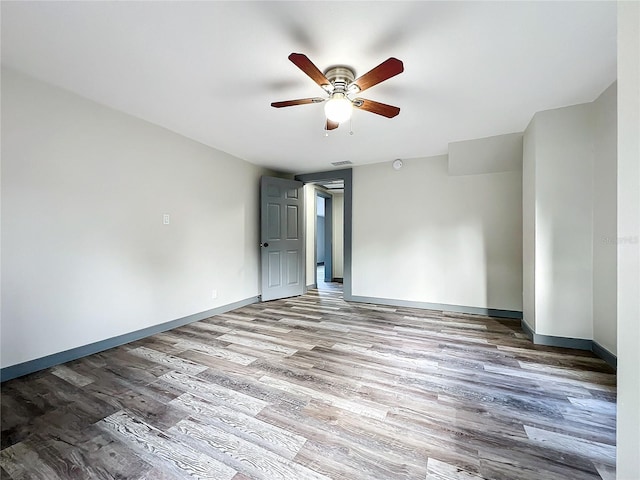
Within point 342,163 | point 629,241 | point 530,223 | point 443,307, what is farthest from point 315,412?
point 342,163

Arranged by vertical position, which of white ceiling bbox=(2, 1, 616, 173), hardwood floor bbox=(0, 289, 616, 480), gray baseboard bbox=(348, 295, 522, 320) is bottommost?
hardwood floor bbox=(0, 289, 616, 480)

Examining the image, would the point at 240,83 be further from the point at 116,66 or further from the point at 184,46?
the point at 116,66

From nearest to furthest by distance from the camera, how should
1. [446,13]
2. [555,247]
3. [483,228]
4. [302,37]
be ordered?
[446,13]
[302,37]
[555,247]
[483,228]

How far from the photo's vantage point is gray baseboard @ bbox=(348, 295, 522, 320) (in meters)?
3.63

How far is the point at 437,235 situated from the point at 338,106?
279cm

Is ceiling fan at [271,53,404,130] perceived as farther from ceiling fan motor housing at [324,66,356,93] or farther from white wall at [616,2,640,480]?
white wall at [616,2,640,480]

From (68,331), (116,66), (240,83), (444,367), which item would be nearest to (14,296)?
(68,331)

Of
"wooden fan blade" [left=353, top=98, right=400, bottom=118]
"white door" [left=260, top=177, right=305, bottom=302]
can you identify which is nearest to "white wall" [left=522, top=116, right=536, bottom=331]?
"wooden fan blade" [left=353, top=98, right=400, bottom=118]

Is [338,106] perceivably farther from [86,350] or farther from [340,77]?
[86,350]

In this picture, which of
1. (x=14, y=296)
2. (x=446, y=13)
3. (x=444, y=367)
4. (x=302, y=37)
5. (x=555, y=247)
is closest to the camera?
(x=446, y=13)

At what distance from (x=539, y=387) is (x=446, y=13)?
8.41 ft

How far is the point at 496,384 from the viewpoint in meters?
1.96

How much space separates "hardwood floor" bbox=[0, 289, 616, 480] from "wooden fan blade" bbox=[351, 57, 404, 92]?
2.13 m

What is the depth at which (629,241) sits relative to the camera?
2.10 feet
